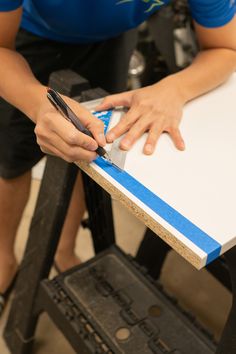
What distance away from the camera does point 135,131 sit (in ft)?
2.28

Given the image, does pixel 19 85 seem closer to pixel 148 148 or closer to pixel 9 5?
pixel 9 5

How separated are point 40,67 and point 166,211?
61 cm

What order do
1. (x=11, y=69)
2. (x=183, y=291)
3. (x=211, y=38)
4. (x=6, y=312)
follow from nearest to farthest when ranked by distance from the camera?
(x=11, y=69), (x=211, y=38), (x=6, y=312), (x=183, y=291)

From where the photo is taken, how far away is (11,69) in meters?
0.78

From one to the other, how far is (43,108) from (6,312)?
80 centimetres

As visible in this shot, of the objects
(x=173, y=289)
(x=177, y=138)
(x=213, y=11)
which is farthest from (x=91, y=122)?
(x=173, y=289)

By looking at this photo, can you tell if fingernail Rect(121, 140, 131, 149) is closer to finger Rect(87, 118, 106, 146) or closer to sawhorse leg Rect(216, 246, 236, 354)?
finger Rect(87, 118, 106, 146)

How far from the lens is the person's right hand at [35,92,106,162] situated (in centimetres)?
61

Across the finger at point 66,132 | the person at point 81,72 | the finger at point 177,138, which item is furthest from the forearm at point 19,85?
the finger at point 177,138

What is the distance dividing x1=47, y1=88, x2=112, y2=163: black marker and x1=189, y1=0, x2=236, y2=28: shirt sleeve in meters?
0.38

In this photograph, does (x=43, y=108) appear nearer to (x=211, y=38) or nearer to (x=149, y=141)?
(x=149, y=141)

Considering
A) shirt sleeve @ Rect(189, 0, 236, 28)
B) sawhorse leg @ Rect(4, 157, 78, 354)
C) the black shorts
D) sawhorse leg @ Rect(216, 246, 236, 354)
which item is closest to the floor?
sawhorse leg @ Rect(4, 157, 78, 354)

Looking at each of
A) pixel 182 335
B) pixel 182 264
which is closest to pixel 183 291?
pixel 182 264

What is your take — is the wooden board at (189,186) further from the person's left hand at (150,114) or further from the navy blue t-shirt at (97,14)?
the navy blue t-shirt at (97,14)
